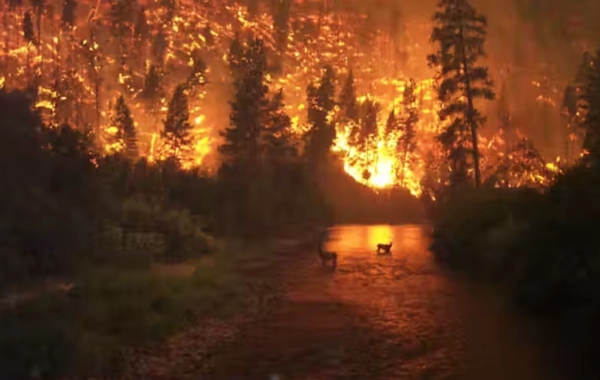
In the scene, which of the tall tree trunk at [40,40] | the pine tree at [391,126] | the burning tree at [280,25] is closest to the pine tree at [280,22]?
the burning tree at [280,25]

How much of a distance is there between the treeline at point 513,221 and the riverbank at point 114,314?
839 cm

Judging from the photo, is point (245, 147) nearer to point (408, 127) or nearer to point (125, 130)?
point (125, 130)

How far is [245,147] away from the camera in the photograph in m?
71.3

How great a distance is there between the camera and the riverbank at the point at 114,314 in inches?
506

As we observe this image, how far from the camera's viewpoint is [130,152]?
247ft

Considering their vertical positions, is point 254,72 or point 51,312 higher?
point 254,72

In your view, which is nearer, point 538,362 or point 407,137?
point 538,362

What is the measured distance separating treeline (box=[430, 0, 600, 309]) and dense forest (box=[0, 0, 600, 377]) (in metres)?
0.09

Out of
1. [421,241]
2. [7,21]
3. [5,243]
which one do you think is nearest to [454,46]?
[421,241]

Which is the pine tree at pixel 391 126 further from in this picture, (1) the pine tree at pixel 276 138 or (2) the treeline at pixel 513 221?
(2) the treeline at pixel 513 221

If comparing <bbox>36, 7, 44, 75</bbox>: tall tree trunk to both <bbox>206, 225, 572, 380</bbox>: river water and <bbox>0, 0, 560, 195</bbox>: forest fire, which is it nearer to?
<bbox>0, 0, 560, 195</bbox>: forest fire

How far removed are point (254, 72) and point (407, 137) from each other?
1814 inches

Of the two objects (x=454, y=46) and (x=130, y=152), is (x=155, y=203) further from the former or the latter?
(x=130, y=152)

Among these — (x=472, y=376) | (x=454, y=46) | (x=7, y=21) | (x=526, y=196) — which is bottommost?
(x=472, y=376)
